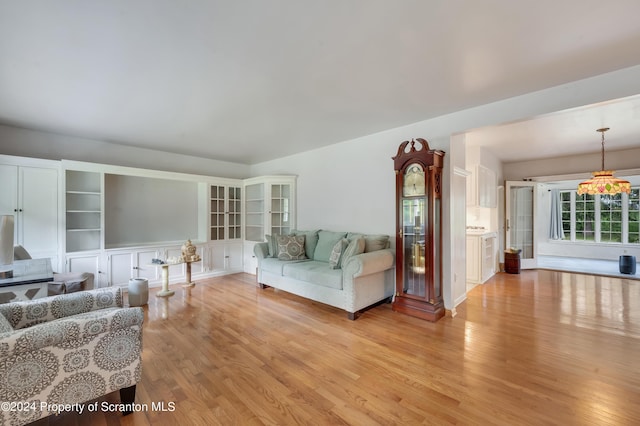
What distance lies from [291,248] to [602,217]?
359 inches

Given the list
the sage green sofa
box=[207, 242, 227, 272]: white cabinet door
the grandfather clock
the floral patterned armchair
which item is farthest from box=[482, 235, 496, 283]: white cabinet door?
the floral patterned armchair

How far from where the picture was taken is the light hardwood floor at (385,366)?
167 centimetres

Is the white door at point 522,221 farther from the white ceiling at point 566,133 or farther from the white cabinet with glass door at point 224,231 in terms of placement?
the white cabinet with glass door at point 224,231

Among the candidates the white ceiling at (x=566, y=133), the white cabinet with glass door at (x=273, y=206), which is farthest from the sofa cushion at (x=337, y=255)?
the white ceiling at (x=566, y=133)

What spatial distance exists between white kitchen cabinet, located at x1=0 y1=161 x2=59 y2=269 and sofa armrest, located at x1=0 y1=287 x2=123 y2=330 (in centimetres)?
262

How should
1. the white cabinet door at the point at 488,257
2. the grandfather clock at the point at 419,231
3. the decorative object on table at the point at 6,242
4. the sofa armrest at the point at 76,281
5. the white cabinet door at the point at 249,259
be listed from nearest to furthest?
the decorative object on table at the point at 6,242
the sofa armrest at the point at 76,281
the grandfather clock at the point at 419,231
the white cabinet door at the point at 488,257
the white cabinet door at the point at 249,259

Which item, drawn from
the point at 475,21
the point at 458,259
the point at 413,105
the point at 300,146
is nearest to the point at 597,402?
the point at 458,259

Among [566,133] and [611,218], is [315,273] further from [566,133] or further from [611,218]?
[611,218]

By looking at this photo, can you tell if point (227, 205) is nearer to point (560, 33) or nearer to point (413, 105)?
point (413, 105)

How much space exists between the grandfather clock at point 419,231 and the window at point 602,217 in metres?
7.70

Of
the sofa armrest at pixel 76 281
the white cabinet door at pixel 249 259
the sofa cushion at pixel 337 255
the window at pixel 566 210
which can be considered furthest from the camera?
the window at pixel 566 210

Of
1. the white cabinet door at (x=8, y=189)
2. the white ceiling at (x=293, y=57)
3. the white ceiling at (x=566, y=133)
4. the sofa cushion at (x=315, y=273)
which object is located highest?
the white ceiling at (x=566, y=133)

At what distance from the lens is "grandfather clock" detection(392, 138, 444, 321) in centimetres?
321

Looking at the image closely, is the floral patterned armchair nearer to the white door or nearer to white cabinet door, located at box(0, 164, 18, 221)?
white cabinet door, located at box(0, 164, 18, 221)
